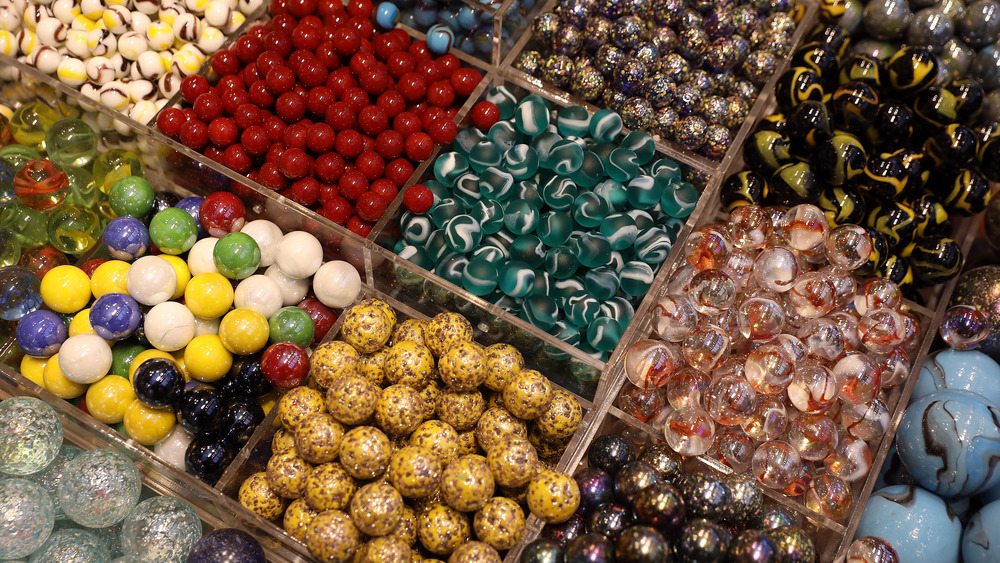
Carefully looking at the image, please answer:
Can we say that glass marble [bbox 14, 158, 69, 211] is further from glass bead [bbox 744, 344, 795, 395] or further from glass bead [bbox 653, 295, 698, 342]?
glass bead [bbox 744, 344, 795, 395]

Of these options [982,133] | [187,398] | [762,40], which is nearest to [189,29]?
[187,398]

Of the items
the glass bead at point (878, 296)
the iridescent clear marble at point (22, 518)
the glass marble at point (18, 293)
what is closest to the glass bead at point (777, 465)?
the glass bead at point (878, 296)

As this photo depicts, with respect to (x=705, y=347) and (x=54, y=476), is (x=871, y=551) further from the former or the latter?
(x=54, y=476)

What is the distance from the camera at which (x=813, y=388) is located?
5.35 feet

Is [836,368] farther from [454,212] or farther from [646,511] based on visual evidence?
[454,212]

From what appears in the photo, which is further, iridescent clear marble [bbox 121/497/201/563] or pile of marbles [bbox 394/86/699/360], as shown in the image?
pile of marbles [bbox 394/86/699/360]

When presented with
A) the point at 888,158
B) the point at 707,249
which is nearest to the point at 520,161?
the point at 707,249

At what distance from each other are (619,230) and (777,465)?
0.66 m

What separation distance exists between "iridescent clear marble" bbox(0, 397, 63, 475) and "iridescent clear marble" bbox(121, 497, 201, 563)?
8.2 inches

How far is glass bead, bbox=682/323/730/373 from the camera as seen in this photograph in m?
1.68

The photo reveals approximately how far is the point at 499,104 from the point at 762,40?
0.84 m

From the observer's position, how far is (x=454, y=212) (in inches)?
74.4

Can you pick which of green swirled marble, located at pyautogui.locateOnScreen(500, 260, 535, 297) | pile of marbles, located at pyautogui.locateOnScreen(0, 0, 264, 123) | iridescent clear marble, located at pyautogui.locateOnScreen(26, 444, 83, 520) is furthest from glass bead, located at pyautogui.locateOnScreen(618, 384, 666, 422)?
pile of marbles, located at pyautogui.locateOnScreen(0, 0, 264, 123)

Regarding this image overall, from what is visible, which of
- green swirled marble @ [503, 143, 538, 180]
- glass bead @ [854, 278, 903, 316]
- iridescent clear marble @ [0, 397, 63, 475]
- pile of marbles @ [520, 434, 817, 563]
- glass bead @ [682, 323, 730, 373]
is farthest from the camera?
green swirled marble @ [503, 143, 538, 180]
